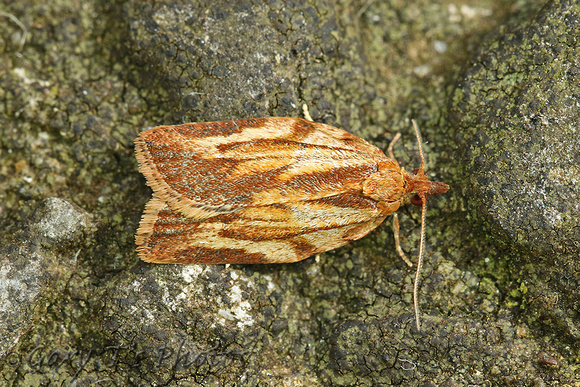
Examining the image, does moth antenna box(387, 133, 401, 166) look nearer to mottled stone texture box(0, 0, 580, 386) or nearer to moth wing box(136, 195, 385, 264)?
mottled stone texture box(0, 0, 580, 386)

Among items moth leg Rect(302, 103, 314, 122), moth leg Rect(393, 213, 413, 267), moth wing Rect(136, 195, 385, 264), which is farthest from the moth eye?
moth leg Rect(302, 103, 314, 122)

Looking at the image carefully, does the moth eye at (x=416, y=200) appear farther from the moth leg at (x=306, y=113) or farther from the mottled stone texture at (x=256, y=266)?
the moth leg at (x=306, y=113)

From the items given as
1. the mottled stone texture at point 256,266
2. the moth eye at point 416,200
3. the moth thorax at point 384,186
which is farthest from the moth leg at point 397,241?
the moth thorax at point 384,186

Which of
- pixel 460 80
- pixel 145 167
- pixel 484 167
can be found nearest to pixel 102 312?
pixel 145 167

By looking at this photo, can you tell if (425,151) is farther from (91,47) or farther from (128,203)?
(91,47)

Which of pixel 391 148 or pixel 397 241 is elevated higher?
pixel 391 148

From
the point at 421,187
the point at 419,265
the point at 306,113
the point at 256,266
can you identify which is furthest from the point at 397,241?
the point at 306,113

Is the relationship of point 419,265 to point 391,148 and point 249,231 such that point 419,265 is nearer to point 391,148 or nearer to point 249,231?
point 391,148
